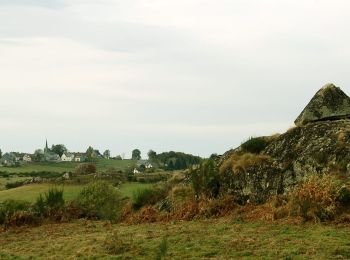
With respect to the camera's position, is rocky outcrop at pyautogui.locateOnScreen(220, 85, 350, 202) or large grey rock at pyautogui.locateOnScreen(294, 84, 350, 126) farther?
large grey rock at pyautogui.locateOnScreen(294, 84, 350, 126)

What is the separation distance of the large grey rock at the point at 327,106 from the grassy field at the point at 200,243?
8.50m

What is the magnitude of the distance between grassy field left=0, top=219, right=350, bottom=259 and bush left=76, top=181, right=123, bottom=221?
1337mm

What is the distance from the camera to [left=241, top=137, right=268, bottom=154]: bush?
24484 millimetres

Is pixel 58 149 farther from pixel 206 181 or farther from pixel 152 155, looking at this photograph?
pixel 206 181

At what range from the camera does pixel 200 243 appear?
13.8 meters

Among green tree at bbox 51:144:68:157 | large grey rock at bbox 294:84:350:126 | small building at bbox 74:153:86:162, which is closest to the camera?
large grey rock at bbox 294:84:350:126

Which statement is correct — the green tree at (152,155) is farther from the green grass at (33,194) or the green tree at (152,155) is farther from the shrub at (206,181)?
the shrub at (206,181)

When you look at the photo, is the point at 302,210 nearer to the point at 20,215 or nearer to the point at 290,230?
the point at 290,230

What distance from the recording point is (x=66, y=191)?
3625 cm

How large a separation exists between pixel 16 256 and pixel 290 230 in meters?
8.16

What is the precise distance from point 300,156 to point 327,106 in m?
4.03

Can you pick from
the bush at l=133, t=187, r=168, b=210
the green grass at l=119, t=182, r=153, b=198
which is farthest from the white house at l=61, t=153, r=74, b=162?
the bush at l=133, t=187, r=168, b=210

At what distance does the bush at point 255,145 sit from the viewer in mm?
24484

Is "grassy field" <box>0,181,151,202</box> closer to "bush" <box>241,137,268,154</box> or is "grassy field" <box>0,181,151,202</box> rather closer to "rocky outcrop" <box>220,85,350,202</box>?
"bush" <box>241,137,268,154</box>
